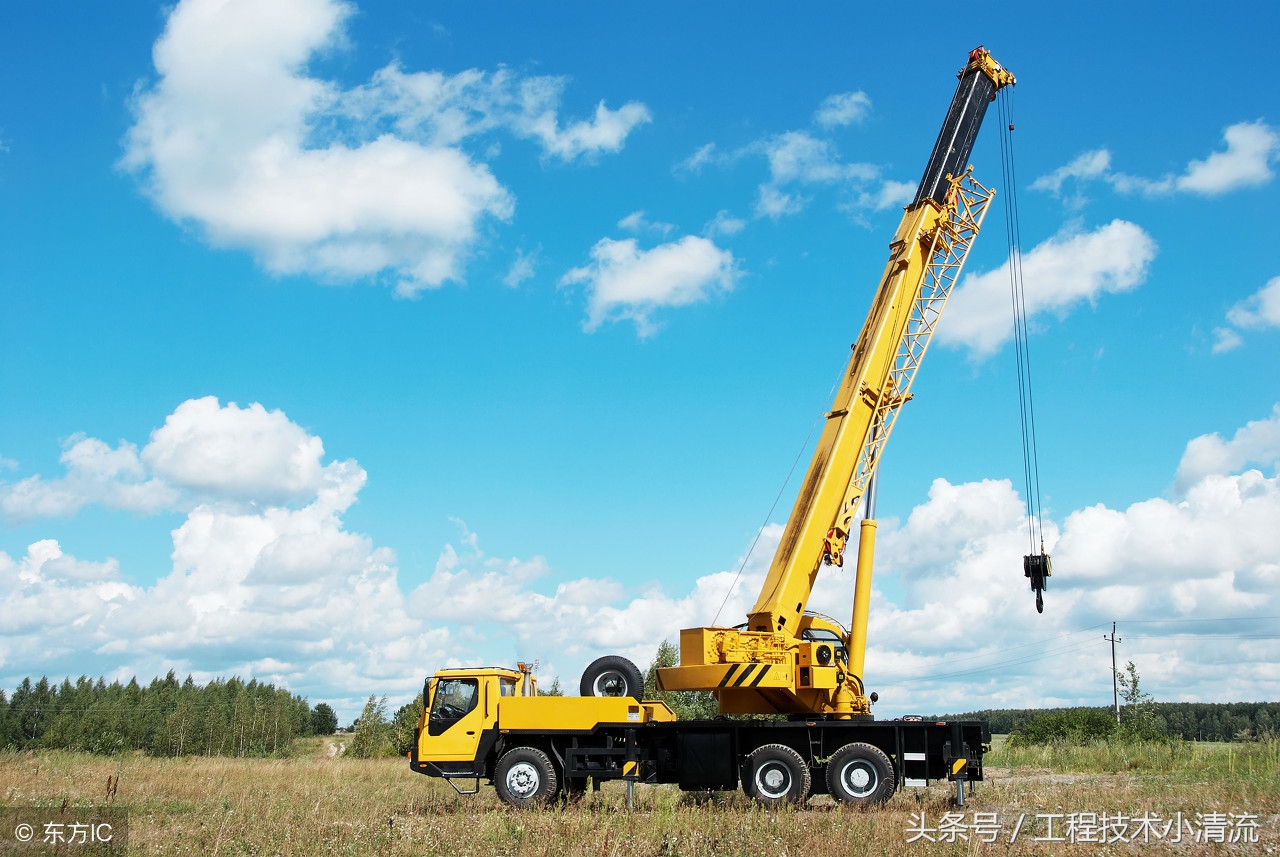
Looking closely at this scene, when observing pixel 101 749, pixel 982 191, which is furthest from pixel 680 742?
pixel 101 749

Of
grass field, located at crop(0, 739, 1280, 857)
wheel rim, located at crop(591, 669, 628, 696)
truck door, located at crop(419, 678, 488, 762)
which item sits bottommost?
grass field, located at crop(0, 739, 1280, 857)

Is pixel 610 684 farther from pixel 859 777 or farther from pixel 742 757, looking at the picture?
pixel 859 777

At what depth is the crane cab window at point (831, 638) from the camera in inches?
704

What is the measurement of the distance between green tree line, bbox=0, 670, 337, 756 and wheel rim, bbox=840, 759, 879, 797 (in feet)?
160

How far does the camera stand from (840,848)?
11.3m

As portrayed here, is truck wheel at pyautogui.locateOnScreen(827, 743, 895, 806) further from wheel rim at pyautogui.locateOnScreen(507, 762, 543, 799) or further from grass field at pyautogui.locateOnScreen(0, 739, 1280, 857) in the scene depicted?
wheel rim at pyautogui.locateOnScreen(507, 762, 543, 799)

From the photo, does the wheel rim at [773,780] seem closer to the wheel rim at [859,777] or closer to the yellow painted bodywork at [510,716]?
the wheel rim at [859,777]

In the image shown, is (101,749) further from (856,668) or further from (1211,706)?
(1211,706)

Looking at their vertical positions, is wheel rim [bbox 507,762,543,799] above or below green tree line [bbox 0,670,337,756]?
above

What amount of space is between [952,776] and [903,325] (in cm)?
856

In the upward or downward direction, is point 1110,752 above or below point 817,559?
below

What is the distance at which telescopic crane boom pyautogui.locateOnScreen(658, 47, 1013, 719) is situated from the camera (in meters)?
17.3

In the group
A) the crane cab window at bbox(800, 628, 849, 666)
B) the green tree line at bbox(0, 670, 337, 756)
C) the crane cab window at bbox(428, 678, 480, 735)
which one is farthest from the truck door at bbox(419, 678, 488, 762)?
the green tree line at bbox(0, 670, 337, 756)

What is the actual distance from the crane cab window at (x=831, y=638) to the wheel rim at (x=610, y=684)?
3687mm
